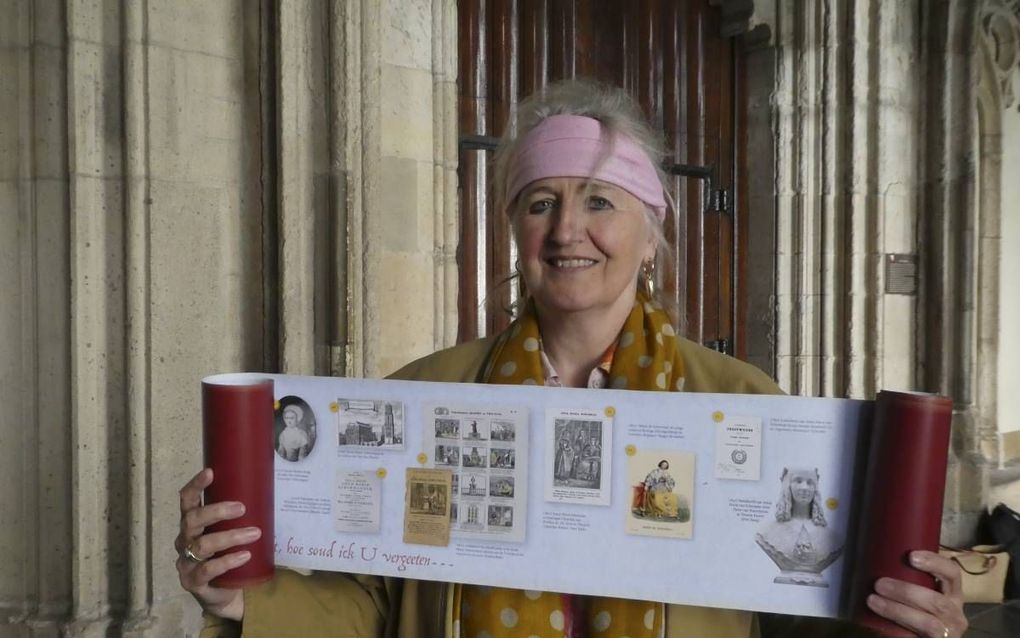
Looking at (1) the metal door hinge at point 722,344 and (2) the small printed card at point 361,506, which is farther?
(1) the metal door hinge at point 722,344

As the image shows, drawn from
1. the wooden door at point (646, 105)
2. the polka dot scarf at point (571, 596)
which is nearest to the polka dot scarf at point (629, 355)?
the polka dot scarf at point (571, 596)

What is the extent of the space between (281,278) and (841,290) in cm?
282

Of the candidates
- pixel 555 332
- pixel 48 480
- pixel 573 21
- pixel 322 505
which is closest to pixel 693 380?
pixel 555 332

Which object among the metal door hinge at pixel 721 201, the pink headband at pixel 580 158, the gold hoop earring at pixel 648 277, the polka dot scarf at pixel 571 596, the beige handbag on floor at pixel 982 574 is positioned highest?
Result: the metal door hinge at pixel 721 201

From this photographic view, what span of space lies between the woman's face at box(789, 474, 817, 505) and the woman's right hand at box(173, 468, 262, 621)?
0.73 m

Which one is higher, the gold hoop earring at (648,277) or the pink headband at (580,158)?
the pink headband at (580,158)

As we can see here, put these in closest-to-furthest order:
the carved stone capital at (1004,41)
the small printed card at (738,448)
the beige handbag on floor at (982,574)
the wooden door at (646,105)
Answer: the small printed card at (738,448), the wooden door at (646,105), the beige handbag on floor at (982,574), the carved stone capital at (1004,41)

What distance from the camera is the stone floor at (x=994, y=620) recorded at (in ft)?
11.3

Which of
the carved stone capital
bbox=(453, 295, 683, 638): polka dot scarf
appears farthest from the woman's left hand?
the carved stone capital

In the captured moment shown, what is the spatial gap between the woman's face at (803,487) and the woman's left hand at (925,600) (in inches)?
5.1

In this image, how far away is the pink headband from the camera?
1.26m

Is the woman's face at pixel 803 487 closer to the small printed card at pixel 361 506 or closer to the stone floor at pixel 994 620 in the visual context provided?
the small printed card at pixel 361 506

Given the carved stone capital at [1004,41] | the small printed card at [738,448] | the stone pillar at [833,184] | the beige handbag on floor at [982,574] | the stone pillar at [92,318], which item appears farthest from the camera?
the carved stone capital at [1004,41]

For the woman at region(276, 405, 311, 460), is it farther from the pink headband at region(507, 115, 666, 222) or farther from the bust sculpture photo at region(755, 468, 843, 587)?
the bust sculpture photo at region(755, 468, 843, 587)
